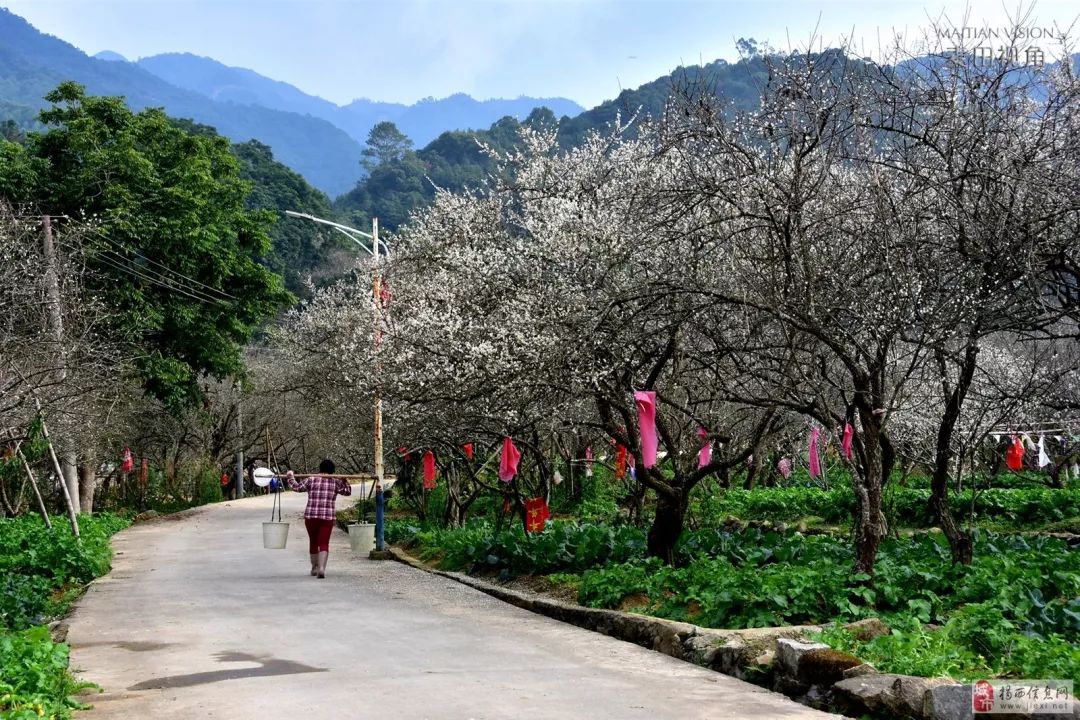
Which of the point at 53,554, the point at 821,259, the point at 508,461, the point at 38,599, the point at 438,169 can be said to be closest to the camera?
the point at 821,259

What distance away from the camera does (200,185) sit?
31734 millimetres

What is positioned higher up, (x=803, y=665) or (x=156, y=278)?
(x=156, y=278)

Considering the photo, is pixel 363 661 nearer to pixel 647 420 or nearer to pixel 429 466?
pixel 647 420

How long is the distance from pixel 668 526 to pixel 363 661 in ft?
19.6

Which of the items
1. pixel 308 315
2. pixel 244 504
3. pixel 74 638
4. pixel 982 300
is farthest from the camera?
pixel 244 504

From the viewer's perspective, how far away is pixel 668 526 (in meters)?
14.6

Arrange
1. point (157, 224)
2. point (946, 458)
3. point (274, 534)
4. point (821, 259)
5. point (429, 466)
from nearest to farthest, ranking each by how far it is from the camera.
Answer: point (821, 259) → point (946, 458) → point (274, 534) → point (429, 466) → point (157, 224)

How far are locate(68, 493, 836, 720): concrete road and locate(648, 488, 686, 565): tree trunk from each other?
2.17m

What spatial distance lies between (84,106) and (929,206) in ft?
Result: 84.4

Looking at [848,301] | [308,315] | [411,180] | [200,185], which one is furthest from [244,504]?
[411,180]

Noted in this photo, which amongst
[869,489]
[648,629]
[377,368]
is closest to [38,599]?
[377,368]

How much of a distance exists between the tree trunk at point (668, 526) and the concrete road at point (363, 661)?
2167 mm

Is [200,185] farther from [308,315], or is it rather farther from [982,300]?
[982,300]

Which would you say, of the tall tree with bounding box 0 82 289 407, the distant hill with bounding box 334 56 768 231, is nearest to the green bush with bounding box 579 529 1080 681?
the tall tree with bounding box 0 82 289 407
